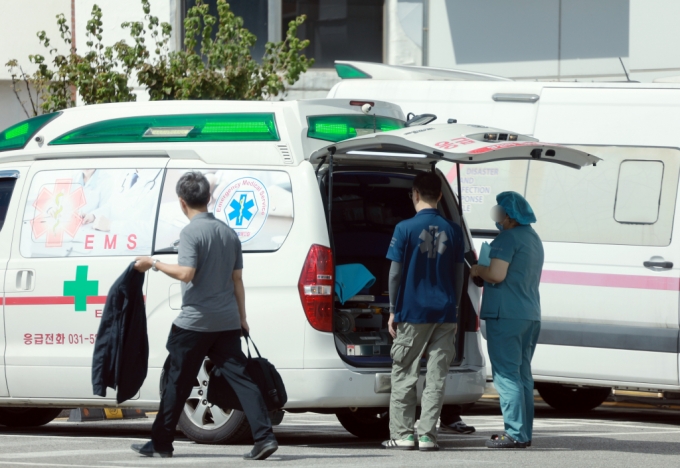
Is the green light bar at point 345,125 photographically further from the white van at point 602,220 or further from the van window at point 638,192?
the van window at point 638,192

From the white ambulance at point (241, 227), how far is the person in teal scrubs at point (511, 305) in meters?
0.31

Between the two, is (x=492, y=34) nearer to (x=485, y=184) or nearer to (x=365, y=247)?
(x=485, y=184)

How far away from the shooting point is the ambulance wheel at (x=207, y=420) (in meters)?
8.01

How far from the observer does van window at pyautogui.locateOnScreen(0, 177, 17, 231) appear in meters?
8.88

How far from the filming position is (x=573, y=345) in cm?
1038

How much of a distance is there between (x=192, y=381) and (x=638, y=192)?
4.41m

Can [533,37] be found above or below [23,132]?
above

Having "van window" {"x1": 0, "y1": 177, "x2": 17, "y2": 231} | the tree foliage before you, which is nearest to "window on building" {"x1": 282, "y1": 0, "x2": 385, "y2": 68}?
the tree foliage

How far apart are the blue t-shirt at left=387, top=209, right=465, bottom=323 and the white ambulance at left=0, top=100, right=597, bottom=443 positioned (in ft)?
1.31

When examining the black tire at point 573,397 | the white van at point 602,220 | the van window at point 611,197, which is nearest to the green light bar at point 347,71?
the white van at point 602,220

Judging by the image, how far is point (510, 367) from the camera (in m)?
8.20

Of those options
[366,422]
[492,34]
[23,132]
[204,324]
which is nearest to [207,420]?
[204,324]

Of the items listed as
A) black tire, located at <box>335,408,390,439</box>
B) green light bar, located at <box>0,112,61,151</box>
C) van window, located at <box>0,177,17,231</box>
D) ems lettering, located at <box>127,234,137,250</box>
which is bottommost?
black tire, located at <box>335,408,390,439</box>

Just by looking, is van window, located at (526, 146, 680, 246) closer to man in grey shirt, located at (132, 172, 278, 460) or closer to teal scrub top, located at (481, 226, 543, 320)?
teal scrub top, located at (481, 226, 543, 320)
